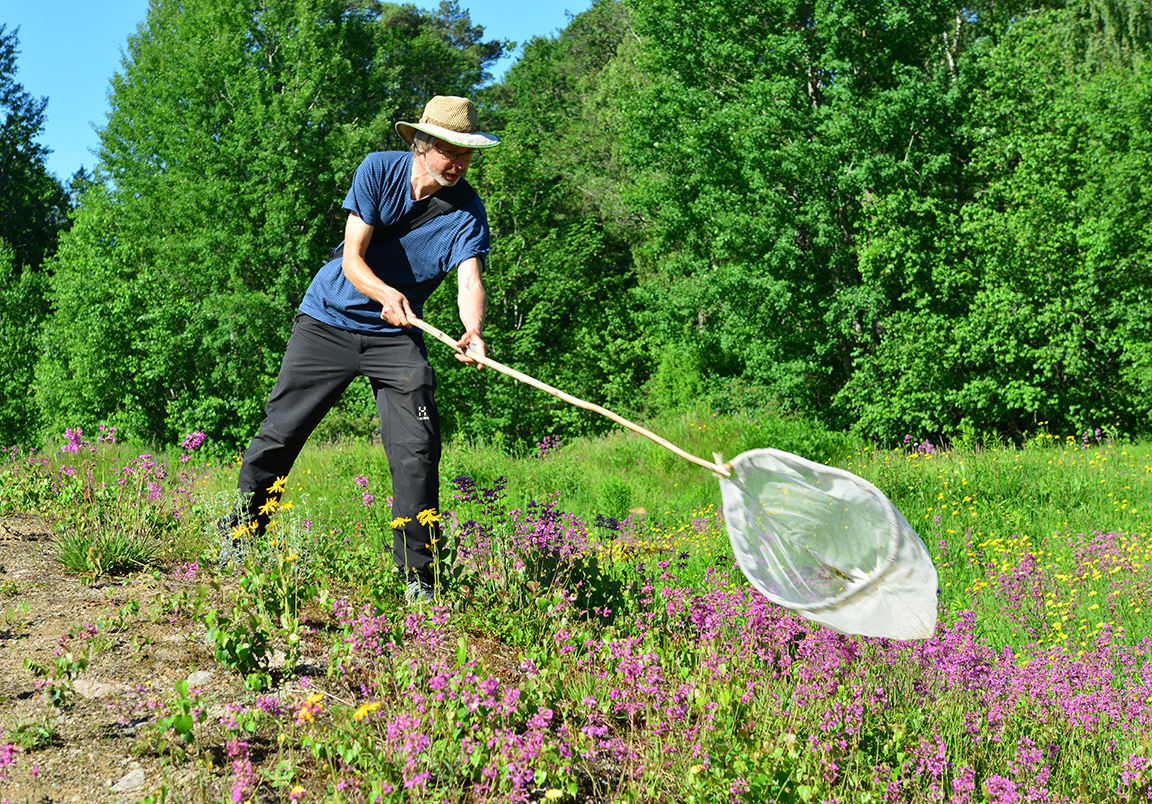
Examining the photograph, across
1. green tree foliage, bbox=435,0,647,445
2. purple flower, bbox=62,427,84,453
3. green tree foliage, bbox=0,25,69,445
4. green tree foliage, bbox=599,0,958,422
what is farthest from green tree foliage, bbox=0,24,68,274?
purple flower, bbox=62,427,84,453

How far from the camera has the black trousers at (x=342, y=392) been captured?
154 inches

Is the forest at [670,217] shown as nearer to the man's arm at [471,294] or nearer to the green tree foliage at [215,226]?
the green tree foliage at [215,226]

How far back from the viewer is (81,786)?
2553 mm

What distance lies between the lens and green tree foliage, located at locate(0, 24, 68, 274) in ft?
112

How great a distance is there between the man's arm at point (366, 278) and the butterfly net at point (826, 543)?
1527 mm

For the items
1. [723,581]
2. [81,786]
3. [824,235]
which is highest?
[824,235]

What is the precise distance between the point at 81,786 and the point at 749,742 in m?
1.96

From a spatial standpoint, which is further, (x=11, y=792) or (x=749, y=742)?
(x=749, y=742)

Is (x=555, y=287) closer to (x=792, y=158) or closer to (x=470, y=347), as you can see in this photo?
(x=792, y=158)

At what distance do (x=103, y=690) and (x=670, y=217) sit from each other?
19034mm

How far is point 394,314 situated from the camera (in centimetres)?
395

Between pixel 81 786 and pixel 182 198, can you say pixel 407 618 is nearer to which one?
pixel 81 786

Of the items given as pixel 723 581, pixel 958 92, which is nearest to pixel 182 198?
pixel 958 92

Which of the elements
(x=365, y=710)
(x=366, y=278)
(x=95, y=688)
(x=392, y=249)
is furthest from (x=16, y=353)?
(x=365, y=710)
